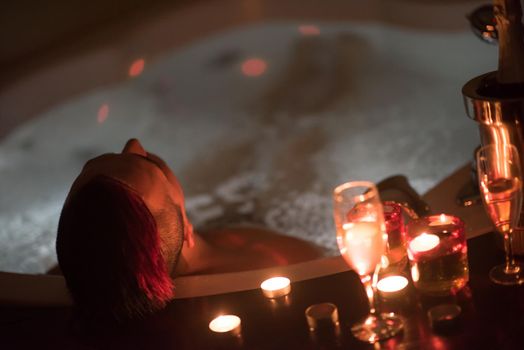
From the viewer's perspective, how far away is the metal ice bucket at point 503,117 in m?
0.98

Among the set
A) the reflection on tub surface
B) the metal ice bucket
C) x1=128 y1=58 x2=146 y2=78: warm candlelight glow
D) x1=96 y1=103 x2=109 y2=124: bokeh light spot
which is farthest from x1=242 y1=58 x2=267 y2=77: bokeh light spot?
the metal ice bucket

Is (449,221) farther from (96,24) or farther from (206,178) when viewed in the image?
(96,24)

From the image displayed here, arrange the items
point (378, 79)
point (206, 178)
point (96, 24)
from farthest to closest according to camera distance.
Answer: point (96, 24) → point (378, 79) → point (206, 178)

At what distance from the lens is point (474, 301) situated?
3.05 ft

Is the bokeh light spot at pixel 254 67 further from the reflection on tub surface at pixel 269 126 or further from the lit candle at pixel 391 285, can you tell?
the lit candle at pixel 391 285

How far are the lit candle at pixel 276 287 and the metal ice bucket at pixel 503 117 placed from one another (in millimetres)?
282

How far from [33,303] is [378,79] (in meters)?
1.77

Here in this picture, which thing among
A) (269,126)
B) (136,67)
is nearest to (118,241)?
(269,126)

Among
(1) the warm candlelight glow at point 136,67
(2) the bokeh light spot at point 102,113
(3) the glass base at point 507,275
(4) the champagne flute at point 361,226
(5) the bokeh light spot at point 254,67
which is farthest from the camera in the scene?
(5) the bokeh light spot at point 254,67

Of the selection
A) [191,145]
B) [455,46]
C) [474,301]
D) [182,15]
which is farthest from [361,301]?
[182,15]

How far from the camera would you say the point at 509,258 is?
968mm

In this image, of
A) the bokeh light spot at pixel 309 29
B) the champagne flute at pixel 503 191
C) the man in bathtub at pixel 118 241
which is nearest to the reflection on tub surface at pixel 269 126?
the bokeh light spot at pixel 309 29

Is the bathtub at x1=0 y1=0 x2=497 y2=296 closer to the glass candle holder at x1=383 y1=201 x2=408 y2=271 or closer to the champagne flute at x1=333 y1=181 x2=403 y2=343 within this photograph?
the glass candle holder at x1=383 y1=201 x2=408 y2=271

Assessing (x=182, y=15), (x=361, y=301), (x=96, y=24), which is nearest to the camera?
(x=361, y=301)
